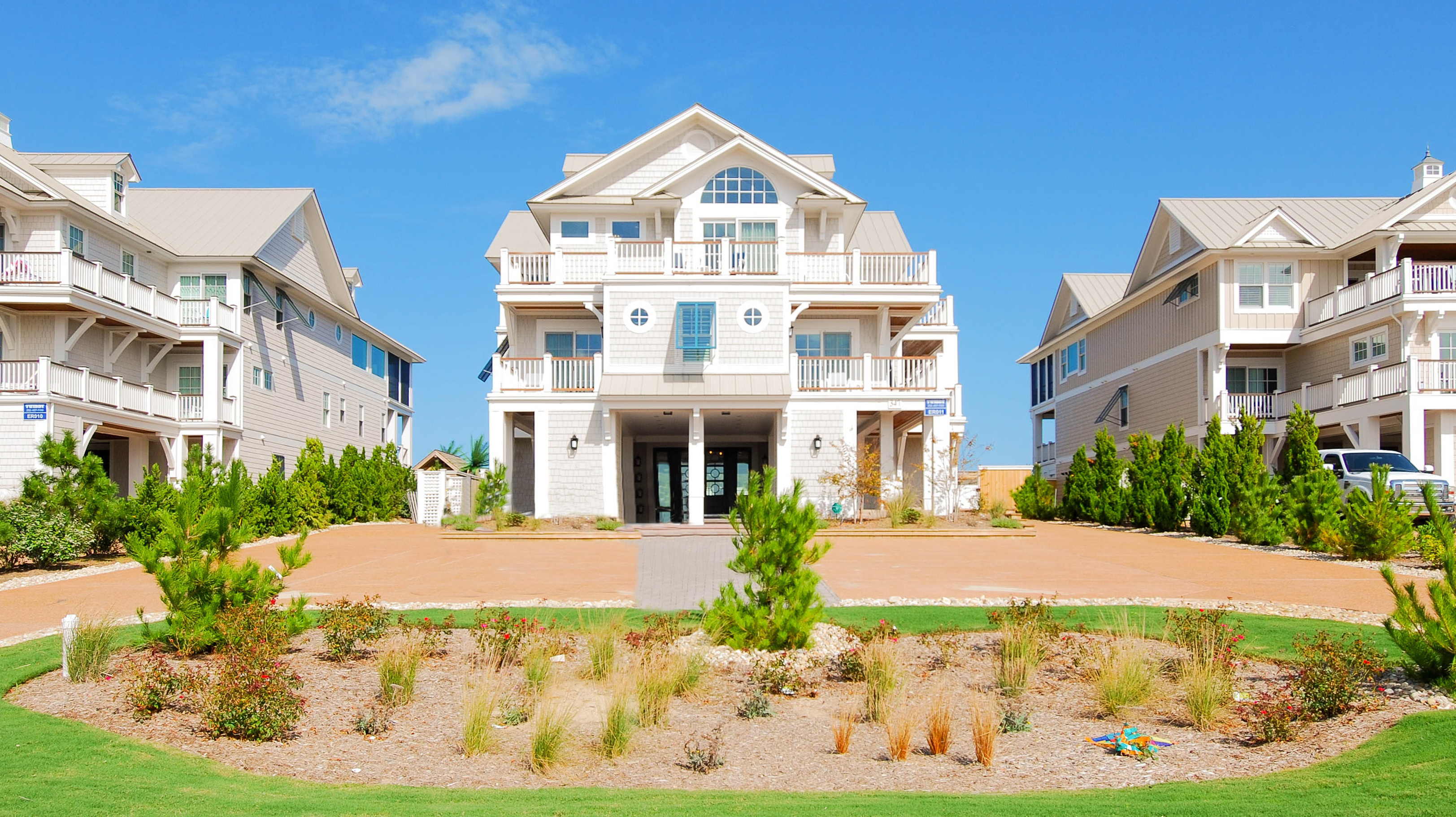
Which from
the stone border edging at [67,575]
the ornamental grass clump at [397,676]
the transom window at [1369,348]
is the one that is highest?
the transom window at [1369,348]

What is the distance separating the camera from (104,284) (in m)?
26.0

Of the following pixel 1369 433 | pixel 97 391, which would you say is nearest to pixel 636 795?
pixel 97 391

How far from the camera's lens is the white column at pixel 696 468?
25172 mm

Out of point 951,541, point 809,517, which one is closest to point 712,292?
point 951,541

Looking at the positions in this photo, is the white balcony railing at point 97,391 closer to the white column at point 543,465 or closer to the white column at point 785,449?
the white column at point 543,465

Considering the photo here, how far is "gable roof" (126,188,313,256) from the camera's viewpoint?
30.3m

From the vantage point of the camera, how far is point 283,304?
109 ft

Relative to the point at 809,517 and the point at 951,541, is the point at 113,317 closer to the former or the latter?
the point at 951,541

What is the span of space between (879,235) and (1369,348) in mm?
14344

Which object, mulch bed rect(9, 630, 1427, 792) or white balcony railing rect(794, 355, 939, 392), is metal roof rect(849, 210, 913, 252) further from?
mulch bed rect(9, 630, 1427, 792)

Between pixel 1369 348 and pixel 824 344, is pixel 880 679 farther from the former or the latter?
pixel 1369 348

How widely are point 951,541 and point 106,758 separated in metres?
16.9

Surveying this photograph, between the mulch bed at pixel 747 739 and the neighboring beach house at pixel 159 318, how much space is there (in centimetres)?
1723

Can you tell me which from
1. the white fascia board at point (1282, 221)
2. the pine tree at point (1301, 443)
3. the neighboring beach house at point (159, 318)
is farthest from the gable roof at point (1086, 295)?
the neighboring beach house at point (159, 318)
